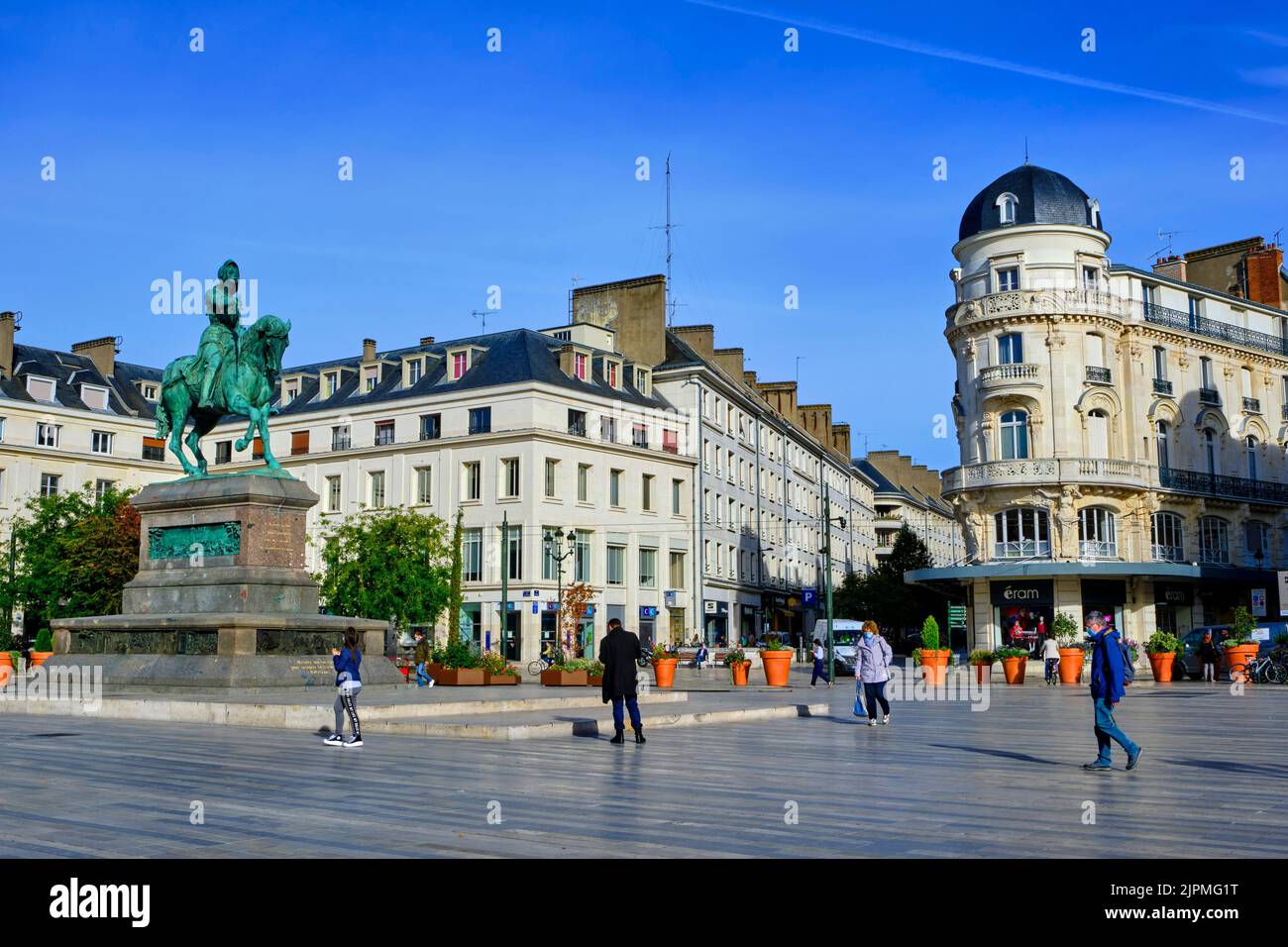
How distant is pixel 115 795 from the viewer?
9680mm

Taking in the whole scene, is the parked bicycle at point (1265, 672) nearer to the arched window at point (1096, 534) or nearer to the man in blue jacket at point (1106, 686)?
the arched window at point (1096, 534)

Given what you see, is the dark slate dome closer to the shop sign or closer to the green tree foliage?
the shop sign

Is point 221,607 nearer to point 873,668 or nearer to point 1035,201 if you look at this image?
point 873,668

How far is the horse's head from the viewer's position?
24.1 m

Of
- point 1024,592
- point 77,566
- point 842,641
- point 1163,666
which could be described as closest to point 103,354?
point 77,566

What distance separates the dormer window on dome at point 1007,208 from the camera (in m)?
54.0

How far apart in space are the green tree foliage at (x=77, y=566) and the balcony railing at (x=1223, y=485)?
4547 centimetres

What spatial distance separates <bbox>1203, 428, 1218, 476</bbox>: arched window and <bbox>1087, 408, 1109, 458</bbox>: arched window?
689 cm

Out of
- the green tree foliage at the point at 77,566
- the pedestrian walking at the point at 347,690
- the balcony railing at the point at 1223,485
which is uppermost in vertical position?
the balcony railing at the point at 1223,485

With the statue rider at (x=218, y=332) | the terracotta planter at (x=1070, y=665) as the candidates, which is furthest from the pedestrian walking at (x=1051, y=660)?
the statue rider at (x=218, y=332)

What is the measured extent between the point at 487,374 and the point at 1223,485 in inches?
1382

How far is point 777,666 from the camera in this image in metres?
34.1
